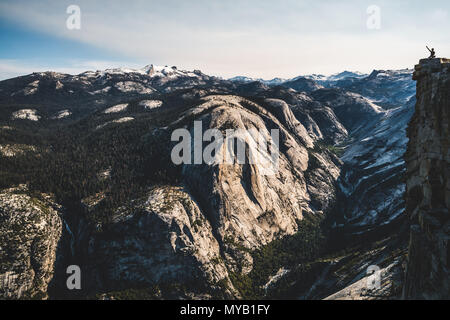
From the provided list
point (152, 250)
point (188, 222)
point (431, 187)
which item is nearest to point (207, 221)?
point (188, 222)

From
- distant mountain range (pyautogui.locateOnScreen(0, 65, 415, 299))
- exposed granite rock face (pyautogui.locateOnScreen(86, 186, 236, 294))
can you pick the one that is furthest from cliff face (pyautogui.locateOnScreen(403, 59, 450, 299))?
exposed granite rock face (pyautogui.locateOnScreen(86, 186, 236, 294))

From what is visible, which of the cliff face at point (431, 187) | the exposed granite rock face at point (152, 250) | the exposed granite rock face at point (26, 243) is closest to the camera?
the cliff face at point (431, 187)

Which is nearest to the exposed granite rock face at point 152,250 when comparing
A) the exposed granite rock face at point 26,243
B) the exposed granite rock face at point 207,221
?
the exposed granite rock face at point 207,221

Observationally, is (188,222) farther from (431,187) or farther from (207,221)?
(431,187)

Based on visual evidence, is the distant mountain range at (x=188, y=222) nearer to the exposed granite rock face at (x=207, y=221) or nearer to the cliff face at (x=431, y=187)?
the exposed granite rock face at (x=207, y=221)

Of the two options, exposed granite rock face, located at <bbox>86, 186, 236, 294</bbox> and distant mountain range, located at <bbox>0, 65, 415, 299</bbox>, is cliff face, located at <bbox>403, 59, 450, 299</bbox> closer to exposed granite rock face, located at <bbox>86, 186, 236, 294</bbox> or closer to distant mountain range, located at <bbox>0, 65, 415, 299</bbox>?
distant mountain range, located at <bbox>0, 65, 415, 299</bbox>
